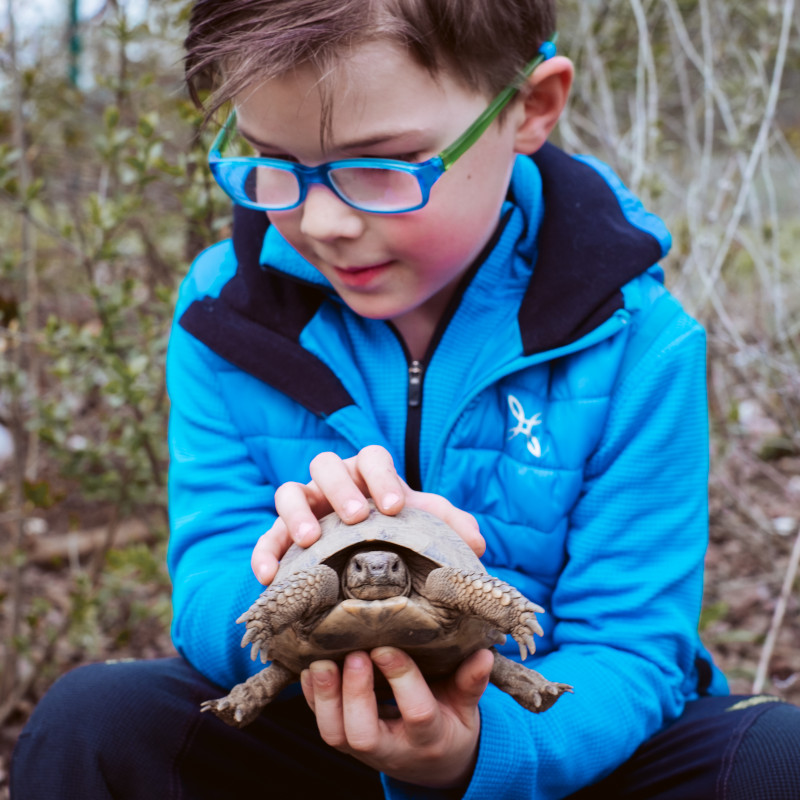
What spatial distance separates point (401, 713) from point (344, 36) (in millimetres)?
1110

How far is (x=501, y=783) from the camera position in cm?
148

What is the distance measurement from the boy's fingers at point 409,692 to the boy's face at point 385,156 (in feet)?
2.16

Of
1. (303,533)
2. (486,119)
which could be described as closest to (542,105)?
(486,119)

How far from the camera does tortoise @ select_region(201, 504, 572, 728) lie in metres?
1.29

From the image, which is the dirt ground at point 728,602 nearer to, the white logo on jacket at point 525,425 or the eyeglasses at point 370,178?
the white logo on jacket at point 525,425

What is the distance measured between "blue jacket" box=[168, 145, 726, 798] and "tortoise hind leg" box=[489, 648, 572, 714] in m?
0.25

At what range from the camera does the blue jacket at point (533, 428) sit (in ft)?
5.67

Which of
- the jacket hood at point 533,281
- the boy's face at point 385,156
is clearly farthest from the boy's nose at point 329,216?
the jacket hood at point 533,281

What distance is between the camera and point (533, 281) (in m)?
1.83

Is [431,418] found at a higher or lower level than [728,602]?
higher

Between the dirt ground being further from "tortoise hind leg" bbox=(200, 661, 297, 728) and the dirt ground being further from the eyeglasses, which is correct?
the eyeglasses

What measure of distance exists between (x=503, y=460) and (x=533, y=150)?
0.66 metres

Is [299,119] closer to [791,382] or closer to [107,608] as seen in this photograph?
[791,382]

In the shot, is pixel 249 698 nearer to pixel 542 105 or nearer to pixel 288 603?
pixel 288 603
